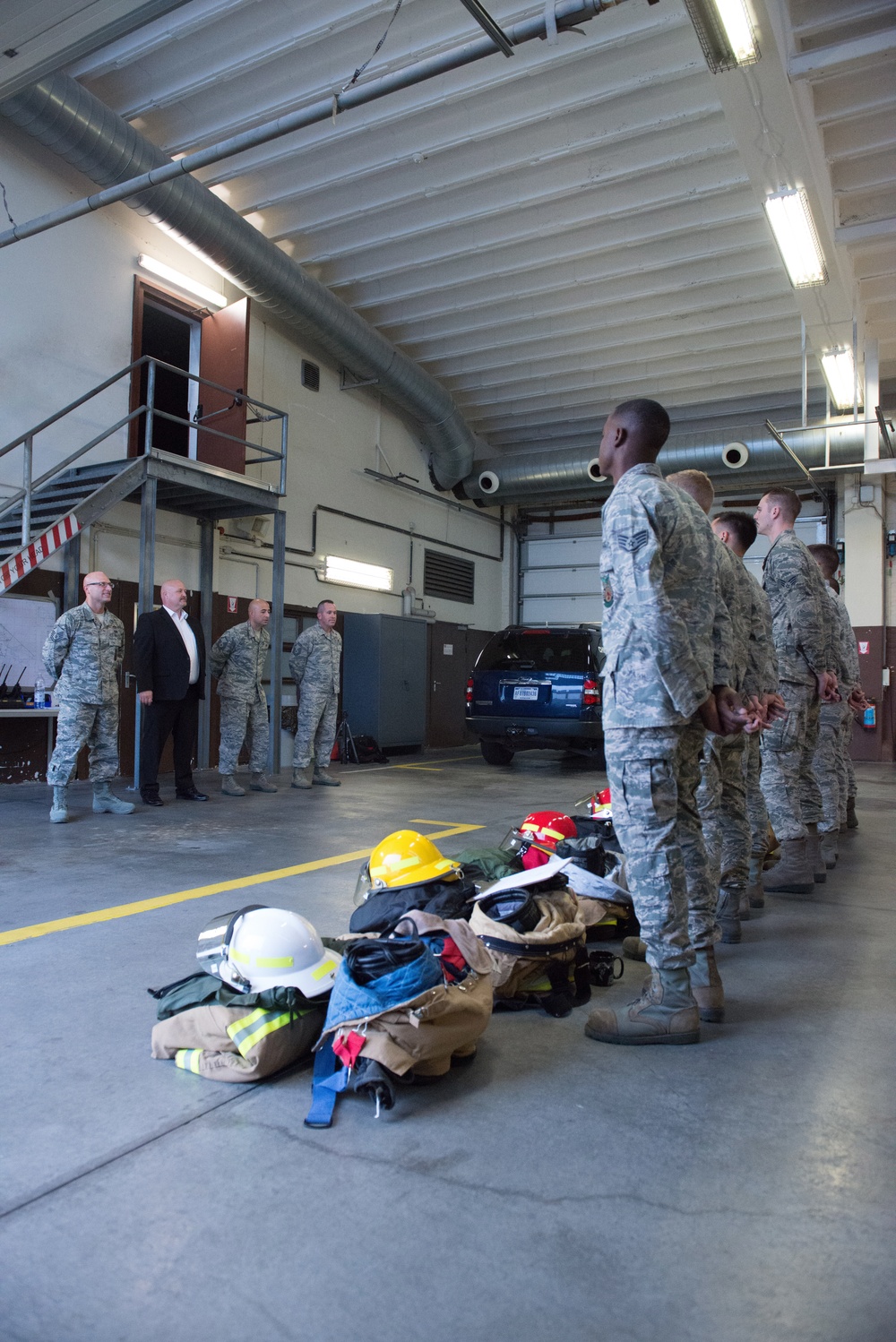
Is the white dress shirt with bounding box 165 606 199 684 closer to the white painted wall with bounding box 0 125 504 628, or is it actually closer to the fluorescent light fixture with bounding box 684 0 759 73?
the white painted wall with bounding box 0 125 504 628

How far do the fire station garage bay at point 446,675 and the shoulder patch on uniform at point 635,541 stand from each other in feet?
0.10

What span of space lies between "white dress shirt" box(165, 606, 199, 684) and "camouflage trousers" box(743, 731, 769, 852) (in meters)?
4.61

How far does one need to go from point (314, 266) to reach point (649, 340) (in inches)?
171

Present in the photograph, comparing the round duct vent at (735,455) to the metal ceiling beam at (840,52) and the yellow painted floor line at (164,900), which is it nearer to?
the metal ceiling beam at (840,52)

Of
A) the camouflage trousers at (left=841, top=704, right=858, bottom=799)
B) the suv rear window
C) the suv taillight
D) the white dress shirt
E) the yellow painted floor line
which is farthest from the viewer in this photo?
the suv rear window

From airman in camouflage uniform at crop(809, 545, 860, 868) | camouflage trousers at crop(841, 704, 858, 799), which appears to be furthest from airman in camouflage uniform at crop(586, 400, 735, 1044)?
camouflage trousers at crop(841, 704, 858, 799)

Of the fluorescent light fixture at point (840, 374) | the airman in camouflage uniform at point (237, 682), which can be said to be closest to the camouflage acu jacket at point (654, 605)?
the airman in camouflage uniform at point (237, 682)

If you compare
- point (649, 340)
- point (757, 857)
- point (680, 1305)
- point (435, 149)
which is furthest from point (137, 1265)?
point (649, 340)

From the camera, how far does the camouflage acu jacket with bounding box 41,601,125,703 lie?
6.37 meters

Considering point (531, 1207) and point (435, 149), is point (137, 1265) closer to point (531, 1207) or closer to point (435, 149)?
point (531, 1207)

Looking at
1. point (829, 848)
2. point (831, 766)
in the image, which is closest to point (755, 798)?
point (829, 848)

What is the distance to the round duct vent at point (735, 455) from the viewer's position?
1236 cm

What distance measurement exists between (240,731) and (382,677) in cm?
387

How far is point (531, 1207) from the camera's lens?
1.59 m
